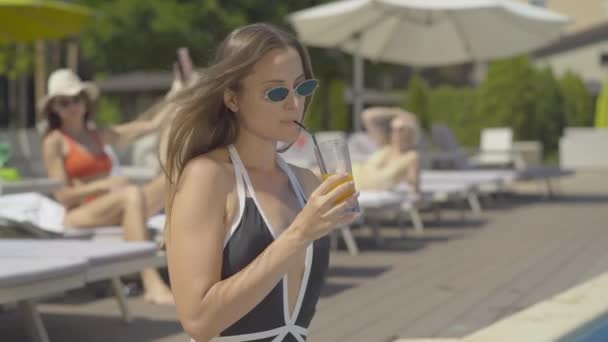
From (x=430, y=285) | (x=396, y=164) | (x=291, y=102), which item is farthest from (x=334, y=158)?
(x=396, y=164)

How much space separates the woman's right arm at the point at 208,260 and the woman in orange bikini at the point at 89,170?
364 centimetres

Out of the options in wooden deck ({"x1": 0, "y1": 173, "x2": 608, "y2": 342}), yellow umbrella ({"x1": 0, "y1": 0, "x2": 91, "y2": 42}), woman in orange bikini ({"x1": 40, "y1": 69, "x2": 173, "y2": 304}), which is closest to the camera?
wooden deck ({"x1": 0, "y1": 173, "x2": 608, "y2": 342})

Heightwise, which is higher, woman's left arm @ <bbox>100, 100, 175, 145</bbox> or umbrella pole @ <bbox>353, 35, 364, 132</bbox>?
woman's left arm @ <bbox>100, 100, 175, 145</bbox>

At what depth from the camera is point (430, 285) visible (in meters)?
6.36

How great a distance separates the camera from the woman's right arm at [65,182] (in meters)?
6.07

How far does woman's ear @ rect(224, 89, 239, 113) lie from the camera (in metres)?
2.16

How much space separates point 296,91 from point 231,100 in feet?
0.47

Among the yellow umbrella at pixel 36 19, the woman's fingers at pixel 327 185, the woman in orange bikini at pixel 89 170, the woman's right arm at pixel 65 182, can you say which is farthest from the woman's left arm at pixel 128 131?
the woman's fingers at pixel 327 185

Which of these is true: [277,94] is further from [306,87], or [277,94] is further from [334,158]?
[334,158]

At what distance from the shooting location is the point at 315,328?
16.4 ft

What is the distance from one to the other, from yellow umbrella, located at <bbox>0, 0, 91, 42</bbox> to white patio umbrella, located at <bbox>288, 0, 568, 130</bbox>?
2.79 m

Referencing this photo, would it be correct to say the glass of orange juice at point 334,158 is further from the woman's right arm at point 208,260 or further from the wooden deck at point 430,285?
the wooden deck at point 430,285

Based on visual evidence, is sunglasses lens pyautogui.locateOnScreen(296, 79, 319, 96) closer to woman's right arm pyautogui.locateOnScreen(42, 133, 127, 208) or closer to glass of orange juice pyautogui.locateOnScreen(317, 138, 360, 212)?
glass of orange juice pyautogui.locateOnScreen(317, 138, 360, 212)

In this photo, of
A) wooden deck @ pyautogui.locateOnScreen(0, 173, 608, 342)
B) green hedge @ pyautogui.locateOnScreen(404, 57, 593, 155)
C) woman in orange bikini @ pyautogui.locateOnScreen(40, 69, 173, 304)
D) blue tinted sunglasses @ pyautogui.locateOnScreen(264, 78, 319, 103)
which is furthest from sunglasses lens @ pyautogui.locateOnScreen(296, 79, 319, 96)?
green hedge @ pyautogui.locateOnScreen(404, 57, 593, 155)
